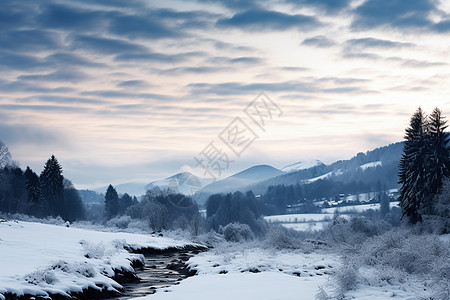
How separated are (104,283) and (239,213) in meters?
112

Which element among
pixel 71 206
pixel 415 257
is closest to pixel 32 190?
pixel 71 206

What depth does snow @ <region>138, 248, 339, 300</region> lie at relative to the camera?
15.4 m

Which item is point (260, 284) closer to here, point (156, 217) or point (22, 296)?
point (22, 296)

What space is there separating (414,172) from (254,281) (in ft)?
119

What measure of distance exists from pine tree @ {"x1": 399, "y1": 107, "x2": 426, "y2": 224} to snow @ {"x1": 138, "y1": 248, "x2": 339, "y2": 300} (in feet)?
84.3

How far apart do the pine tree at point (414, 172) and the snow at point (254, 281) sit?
2568 centimetres

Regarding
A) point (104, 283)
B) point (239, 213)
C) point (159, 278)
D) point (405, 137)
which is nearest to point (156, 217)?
point (239, 213)

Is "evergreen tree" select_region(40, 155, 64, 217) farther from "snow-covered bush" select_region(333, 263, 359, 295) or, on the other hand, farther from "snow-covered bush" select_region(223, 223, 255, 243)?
"snow-covered bush" select_region(333, 263, 359, 295)

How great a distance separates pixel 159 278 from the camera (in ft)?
79.4

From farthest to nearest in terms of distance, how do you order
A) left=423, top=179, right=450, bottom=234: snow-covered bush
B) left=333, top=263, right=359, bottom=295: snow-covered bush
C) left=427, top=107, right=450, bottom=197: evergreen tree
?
left=427, top=107, right=450, bottom=197: evergreen tree, left=423, top=179, right=450, bottom=234: snow-covered bush, left=333, top=263, right=359, bottom=295: snow-covered bush

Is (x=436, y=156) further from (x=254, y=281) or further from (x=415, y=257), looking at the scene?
(x=254, y=281)

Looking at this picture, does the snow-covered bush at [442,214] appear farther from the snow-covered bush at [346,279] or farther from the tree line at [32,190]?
the tree line at [32,190]

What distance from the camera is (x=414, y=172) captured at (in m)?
47.7

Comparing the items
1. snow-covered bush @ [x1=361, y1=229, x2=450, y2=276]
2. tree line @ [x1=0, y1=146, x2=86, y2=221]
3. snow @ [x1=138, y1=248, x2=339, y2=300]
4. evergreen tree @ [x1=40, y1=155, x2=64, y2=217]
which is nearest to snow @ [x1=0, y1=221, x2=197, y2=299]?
snow @ [x1=138, y1=248, x2=339, y2=300]
